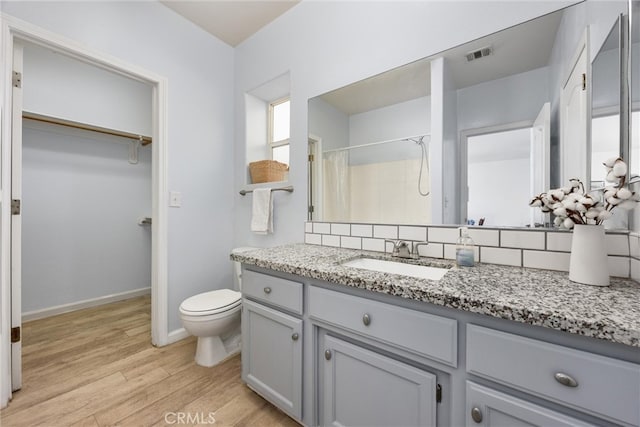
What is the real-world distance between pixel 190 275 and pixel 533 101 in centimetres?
246

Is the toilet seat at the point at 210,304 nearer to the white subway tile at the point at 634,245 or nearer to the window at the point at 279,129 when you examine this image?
the window at the point at 279,129

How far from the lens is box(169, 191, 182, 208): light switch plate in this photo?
→ 201 centimetres

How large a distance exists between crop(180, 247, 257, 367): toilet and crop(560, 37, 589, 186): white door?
1.62m

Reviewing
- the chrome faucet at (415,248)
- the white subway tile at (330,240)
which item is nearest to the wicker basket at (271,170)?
the white subway tile at (330,240)

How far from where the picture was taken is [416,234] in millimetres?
1368

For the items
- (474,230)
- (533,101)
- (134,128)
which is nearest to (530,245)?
(474,230)

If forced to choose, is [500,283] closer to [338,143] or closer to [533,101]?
[533,101]

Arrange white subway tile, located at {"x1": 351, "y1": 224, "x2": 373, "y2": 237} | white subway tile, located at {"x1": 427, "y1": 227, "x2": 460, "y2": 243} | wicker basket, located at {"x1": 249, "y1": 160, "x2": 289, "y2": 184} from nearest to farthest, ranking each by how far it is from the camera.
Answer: white subway tile, located at {"x1": 427, "y1": 227, "x2": 460, "y2": 243}
white subway tile, located at {"x1": 351, "y1": 224, "x2": 373, "y2": 237}
wicker basket, located at {"x1": 249, "y1": 160, "x2": 289, "y2": 184}

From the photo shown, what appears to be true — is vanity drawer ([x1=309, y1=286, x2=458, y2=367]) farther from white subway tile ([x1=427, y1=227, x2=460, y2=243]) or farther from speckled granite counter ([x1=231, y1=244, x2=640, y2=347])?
white subway tile ([x1=427, y1=227, x2=460, y2=243])

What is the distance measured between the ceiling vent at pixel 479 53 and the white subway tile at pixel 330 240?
46.4 inches

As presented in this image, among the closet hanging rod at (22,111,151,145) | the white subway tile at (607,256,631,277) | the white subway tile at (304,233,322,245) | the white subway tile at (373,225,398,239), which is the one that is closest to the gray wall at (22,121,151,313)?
the closet hanging rod at (22,111,151,145)

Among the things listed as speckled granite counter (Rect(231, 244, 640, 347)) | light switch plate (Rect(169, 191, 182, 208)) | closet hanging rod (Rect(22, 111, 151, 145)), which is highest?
closet hanging rod (Rect(22, 111, 151, 145))

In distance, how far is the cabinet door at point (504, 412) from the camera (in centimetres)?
61

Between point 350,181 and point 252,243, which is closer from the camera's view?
point 350,181
